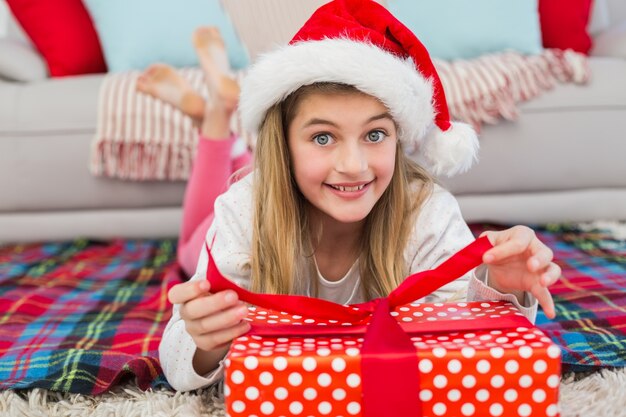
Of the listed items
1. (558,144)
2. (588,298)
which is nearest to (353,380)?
(588,298)

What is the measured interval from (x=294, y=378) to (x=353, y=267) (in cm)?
45

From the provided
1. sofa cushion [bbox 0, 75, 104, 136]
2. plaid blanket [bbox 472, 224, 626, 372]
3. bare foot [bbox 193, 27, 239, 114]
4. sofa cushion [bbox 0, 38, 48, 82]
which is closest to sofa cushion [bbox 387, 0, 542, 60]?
plaid blanket [bbox 472, 224, 626, 372]

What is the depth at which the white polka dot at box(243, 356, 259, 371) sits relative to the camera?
0.63 m

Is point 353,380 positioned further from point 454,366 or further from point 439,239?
point 439,239

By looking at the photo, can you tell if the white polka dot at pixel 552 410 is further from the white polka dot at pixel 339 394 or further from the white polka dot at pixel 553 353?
the white polka dot at pixel 339 394

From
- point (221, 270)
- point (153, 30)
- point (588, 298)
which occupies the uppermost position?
point (153, 30)

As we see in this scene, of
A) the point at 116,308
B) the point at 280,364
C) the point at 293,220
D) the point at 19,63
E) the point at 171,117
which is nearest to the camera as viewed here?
the point at 280,364

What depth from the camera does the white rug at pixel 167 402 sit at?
0.86 m

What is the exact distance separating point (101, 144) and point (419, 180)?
3.05 feet

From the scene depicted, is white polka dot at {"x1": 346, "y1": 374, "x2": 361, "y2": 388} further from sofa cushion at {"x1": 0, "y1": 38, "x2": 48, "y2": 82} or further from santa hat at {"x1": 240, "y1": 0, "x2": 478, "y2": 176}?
sofa cushion at {"x1": 0, "y1": 38, "x2": 48, "y2": 82}

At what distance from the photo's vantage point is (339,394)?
2.07 ft

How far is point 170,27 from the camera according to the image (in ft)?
6.49

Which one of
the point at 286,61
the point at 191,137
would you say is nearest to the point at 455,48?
the point at 191,137

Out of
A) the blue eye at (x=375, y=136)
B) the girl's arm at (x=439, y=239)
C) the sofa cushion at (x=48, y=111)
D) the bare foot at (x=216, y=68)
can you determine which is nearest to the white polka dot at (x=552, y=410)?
the girl's arm at (x=439, y=239)
